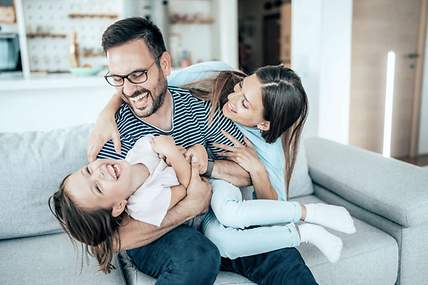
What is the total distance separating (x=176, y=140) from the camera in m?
1.18

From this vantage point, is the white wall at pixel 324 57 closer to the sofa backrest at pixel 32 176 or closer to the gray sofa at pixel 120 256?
the gray sofa at pixel 120 256

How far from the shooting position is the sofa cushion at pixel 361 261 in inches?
53.2

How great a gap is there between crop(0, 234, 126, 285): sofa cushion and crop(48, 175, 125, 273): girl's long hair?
0.62 ft

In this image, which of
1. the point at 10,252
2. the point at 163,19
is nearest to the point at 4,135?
the point at 10,252

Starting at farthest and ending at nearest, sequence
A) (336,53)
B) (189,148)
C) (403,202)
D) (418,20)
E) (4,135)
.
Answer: (418,20), (336,53), (4,135), (403,202), (189,148)

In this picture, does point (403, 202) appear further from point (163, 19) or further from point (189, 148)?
point (163, 19)

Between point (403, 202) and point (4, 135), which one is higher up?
point (4, 135)

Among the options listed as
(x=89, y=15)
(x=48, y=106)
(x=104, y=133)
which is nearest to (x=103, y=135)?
(x=104, y=133)

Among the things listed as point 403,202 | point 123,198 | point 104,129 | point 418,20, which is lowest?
point 403,202

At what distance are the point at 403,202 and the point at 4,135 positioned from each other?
149cm

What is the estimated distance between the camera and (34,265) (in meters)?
1.30

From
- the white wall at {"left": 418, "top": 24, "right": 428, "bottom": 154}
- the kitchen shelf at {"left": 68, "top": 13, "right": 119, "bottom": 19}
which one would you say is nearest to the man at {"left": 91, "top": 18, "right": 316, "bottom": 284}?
the white wall at {"left": 418, "top": 24, "right": 428, "bottom": 154}

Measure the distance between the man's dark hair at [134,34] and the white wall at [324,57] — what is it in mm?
1694

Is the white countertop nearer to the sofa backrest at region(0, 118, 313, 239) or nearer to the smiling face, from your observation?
the sofa backrest at region(0, 118, 313, 239)
